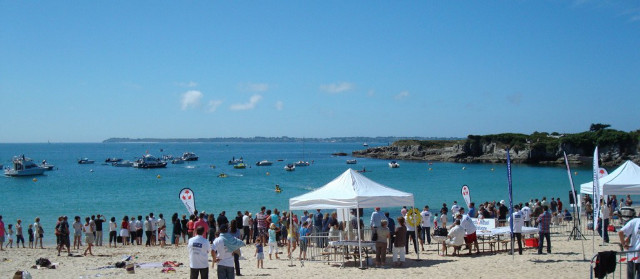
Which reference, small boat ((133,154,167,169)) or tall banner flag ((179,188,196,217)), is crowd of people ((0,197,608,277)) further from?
small boat ((133,154,167,169))

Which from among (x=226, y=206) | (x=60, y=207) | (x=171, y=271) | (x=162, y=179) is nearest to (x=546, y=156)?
(x=162, y=179)

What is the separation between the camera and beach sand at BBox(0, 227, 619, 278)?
12.2 m

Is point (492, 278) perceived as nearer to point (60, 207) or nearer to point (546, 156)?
point (60, 207)

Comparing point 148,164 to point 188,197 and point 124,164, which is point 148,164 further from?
point 188,197

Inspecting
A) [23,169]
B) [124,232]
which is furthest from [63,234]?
[23,169]

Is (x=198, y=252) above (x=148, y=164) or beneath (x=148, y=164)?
above

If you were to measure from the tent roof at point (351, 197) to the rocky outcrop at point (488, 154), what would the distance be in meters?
80.2

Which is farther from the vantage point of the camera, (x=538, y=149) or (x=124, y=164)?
(x=124, y=164)

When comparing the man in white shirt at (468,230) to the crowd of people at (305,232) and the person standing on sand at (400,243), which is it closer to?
the crowd of people at (305,232)

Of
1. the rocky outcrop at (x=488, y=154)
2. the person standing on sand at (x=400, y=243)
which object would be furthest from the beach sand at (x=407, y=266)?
the rocky outcrop at (x=488, y=154)

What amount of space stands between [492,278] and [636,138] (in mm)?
86225

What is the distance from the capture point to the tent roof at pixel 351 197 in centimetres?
1339

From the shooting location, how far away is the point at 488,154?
106500 millimetres

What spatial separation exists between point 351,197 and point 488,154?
98713 mm
